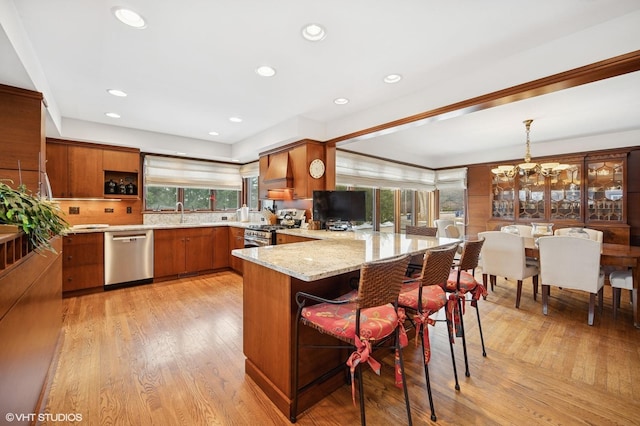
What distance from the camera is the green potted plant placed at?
49.6 inches

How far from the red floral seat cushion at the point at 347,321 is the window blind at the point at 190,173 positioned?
4602 mm

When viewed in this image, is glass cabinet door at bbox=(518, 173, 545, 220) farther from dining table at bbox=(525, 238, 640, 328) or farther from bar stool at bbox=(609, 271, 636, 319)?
bar stool at bbox=(609, 271, 636, 319)

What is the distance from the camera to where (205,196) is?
5.65 metres

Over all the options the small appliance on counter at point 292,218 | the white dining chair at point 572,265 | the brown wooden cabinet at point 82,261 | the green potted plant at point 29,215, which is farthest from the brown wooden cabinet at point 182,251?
the white dining chair at point 572,265

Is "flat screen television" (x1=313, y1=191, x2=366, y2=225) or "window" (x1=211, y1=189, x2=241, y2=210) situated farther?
"window" (x1=211, y1=189, x2=241, y2=210)

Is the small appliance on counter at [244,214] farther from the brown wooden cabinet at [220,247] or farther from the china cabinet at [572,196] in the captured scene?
the china cabinet at [572,196]

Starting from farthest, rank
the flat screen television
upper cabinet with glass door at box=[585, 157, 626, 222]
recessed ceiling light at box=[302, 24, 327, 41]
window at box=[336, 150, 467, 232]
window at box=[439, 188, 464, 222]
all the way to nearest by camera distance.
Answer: window at box=[439, 188, 464, 222] < window at box=[336, 150, 467, 232] < upper cabinet with glass door at box=[585, 157, 626, 222] < the flat screen television < recessed ceiling light at box=[302, 24, 327, 41]

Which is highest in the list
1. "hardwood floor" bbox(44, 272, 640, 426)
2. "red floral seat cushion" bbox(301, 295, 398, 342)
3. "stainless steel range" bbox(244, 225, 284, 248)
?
"stainless steel range" bbox(244, 225, 284, 248)

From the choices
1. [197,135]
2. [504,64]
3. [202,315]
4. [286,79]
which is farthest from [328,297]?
[197,135]

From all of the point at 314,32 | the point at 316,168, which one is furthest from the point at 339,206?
the point at 314,32

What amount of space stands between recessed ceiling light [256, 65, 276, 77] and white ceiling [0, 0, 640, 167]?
6cm

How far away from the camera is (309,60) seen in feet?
7.80

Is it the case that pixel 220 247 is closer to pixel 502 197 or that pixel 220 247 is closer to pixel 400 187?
pixel 400 187

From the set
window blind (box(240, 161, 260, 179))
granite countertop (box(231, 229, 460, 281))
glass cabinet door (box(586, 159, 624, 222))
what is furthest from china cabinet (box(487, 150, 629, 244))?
window blind (box(240, 161, 260, 179))
